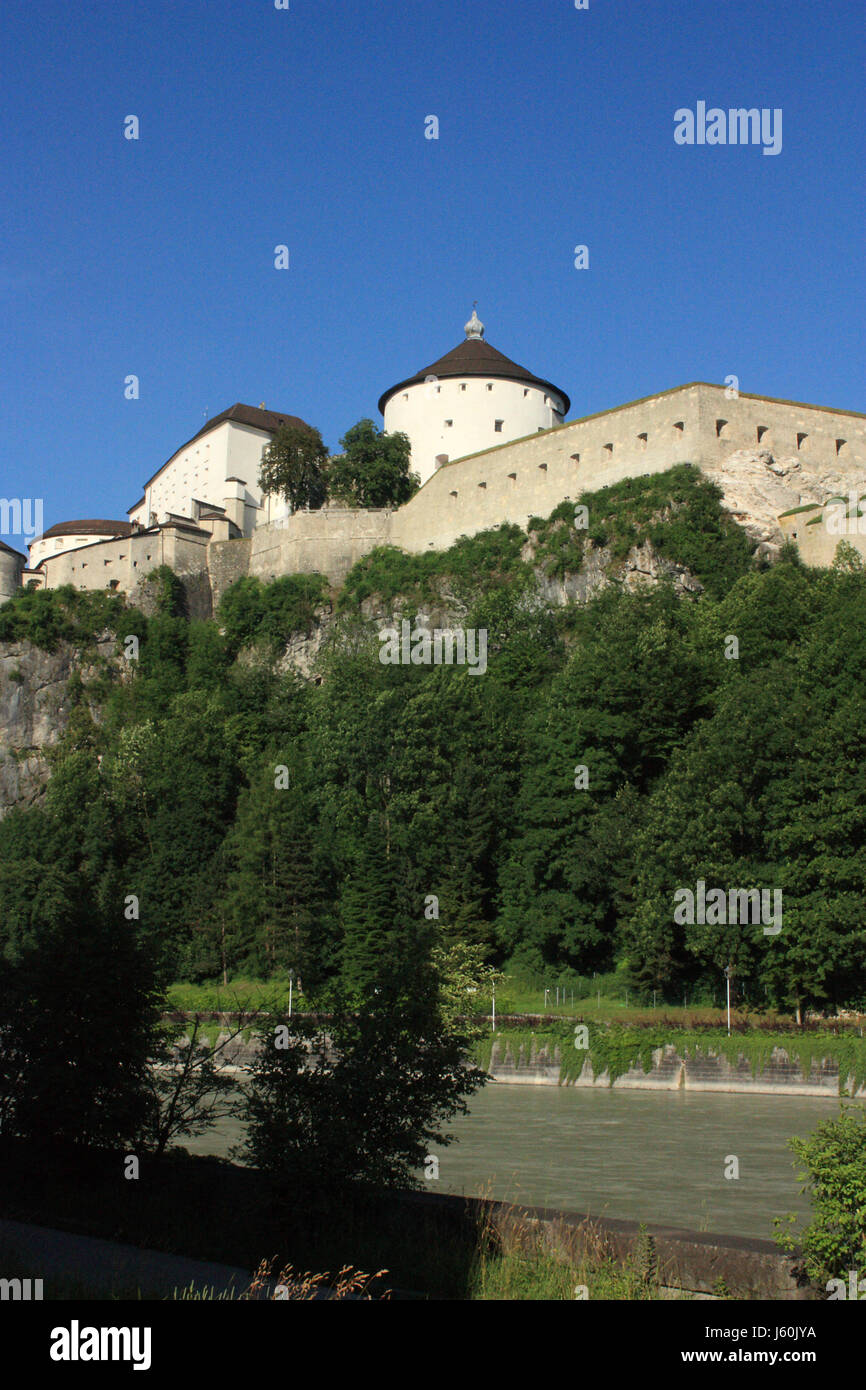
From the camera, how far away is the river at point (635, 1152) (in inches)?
687

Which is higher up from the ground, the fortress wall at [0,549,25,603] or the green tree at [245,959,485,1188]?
the fortress wall at [0,549,25,603]

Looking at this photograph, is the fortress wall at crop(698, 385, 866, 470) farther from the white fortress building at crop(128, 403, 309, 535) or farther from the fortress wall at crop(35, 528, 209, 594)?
the white fortress building at crop(128, 403, 309, 535)

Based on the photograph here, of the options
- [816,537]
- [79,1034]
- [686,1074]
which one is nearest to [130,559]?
[816,537]

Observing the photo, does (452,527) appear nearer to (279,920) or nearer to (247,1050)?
(279,920)

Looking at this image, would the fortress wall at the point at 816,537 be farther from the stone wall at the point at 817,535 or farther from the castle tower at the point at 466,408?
the castle tower at the point at 466,408

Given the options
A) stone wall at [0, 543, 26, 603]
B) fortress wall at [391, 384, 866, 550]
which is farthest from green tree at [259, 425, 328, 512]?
stone wall at [0, 543, 26, 603]

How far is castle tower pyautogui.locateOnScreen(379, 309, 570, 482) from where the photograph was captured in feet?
226

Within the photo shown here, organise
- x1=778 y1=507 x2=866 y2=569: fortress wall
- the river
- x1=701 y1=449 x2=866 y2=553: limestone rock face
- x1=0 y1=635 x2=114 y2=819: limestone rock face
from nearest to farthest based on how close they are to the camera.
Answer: the river → x1=778 y1=507 x2=866 y2=569: fortress wall → x1=701 y1=449 x2=866 y2=553: limestone rock face → x1=0 y1=635 x2=114 y2=819: limestone rock face

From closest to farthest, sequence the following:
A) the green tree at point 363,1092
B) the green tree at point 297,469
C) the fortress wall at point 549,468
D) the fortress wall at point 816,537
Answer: the green tree at point 363,1092 < the fortress wall at point 816,537 < the fortress wall at point 549,468 < the green tree at point 297,469

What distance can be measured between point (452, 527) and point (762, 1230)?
45.9 m

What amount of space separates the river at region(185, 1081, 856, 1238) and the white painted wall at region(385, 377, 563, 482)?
1690 inches

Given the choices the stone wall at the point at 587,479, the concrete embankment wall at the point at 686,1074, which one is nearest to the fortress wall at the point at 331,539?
the stone wall at the point at 587,479

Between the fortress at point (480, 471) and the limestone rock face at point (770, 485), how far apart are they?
0.19 feet
